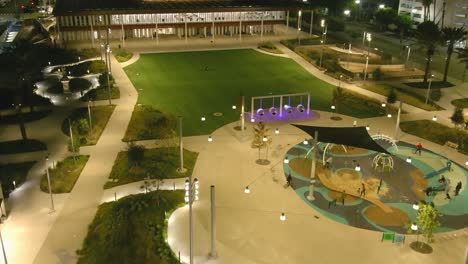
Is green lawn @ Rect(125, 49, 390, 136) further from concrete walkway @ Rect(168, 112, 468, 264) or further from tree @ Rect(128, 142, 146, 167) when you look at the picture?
concrete walkway @ Rect(168, 112, 468, 264)

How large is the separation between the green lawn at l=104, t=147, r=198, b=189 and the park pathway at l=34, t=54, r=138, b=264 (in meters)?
0.95

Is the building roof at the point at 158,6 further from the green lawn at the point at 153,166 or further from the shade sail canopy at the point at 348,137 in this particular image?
the shade sail canopy at the point at 348,137

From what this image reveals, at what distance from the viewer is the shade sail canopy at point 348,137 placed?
3875cm

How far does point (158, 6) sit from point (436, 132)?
65971 millimetres

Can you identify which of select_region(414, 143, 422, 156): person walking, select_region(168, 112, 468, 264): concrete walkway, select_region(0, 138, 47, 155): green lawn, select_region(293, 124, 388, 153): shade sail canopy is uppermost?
select_region(293, 124, 388, 153): shade sail canopy

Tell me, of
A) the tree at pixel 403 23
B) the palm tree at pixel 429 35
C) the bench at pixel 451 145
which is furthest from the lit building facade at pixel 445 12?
the bench at pixel 451 145

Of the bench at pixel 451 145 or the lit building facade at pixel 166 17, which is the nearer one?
the bench at pixel 451 145

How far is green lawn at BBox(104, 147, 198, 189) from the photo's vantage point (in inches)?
1603

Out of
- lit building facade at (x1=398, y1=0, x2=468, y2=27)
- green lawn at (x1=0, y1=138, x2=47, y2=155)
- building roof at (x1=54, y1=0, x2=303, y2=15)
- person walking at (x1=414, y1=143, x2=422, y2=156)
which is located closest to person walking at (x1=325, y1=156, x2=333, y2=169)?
person walking at (x1=414, y1=143, x2=422, y2=156)

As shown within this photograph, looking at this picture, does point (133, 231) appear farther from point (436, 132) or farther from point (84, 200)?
point (436, 132)

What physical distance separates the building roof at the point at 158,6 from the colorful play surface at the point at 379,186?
57.0 metres

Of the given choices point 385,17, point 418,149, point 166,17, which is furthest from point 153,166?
point 385,17

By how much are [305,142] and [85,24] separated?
63162 millimetres

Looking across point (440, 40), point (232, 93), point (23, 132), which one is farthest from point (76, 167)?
point (440, 40)
